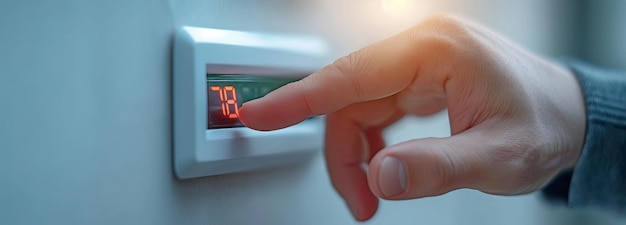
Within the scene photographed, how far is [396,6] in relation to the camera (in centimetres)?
54

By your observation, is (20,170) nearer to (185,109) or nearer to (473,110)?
(185,109)

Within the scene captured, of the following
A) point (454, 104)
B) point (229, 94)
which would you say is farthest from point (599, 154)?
point (229, 94)

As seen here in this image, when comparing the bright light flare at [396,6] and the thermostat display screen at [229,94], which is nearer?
the thermostat display screen at [229,94]

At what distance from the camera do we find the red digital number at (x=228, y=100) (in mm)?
383

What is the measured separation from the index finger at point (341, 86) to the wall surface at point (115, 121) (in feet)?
0.15

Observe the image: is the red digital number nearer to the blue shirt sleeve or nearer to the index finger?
the index finger

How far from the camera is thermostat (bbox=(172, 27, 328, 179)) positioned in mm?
361

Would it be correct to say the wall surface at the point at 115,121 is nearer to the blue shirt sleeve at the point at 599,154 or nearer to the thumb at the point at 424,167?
the thumb at the point at 424,167

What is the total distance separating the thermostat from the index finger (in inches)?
0.6

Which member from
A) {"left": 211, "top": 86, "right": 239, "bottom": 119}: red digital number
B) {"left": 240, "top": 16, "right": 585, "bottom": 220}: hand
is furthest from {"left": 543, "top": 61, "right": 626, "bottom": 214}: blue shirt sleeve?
{"left": 211, "top": 86, "right": 239, "bottom": 119}: red digital number

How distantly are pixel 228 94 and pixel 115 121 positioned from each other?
8 cm

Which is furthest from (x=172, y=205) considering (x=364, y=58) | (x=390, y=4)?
(x=390, y=4)

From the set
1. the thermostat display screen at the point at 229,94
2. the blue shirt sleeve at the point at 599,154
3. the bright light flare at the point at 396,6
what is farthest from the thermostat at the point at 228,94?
the blue shirt sleeve at the point at 599,154

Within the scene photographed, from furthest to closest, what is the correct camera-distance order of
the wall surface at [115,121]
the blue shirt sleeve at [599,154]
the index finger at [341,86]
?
1. the blue shirt sleeve at [599,154]
2. the index finger at [341,86]
3. the wall surface at [115,121]
